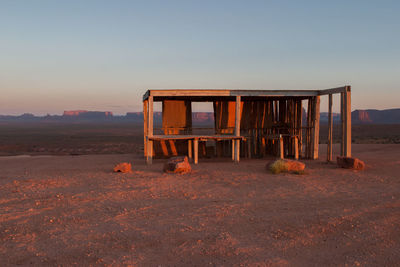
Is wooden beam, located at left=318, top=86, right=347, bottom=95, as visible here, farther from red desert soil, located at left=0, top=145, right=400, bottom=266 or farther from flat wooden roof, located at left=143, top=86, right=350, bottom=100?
red desert soil, located at left=0, top=145, right=400, bottom=266

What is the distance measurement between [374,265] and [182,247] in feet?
9.02

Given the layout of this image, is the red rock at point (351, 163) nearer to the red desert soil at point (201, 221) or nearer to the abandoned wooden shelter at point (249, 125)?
the red desert soil at point (201, 221)

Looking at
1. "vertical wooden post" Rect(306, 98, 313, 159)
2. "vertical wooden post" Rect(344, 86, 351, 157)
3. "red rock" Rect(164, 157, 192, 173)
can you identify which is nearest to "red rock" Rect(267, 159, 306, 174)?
"vertical wooden post" Rect(344, 86, 351, 157)

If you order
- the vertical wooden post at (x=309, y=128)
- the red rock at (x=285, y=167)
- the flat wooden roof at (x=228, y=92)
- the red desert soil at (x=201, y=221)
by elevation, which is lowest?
the red desert soil at (x=201, y=221)

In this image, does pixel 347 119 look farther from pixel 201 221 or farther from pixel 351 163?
pixel 201 221

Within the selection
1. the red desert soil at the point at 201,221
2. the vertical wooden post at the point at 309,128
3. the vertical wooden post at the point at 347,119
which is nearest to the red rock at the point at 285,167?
the red desert soil at the point at 201,221

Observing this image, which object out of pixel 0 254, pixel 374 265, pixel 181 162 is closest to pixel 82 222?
pixel 0 254

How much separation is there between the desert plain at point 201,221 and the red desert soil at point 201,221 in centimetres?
2

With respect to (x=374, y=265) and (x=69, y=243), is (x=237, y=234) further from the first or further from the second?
(x=69, y=243)

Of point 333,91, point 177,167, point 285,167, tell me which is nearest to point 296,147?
point 333,91

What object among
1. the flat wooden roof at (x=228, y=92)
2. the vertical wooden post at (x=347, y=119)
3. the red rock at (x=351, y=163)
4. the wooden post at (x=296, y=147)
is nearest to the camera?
the red rock at (x=351, y=163)

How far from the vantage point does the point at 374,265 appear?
179 inches

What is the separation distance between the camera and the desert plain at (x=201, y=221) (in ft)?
15.8

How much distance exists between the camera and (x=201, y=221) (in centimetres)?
638
